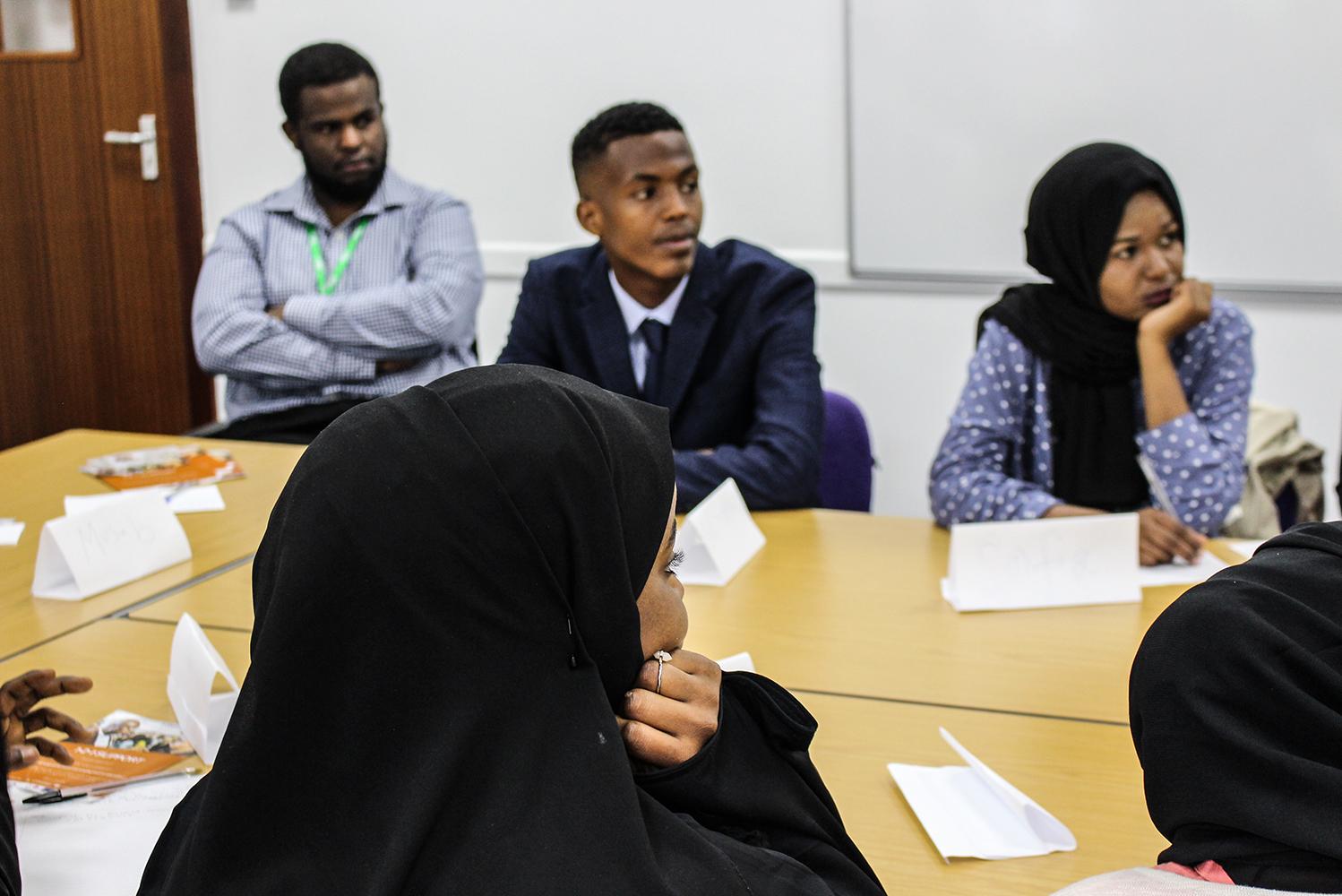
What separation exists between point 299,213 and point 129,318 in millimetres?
1346

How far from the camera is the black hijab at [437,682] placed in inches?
33.7

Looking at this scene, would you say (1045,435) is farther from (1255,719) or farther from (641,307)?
(1255,719)

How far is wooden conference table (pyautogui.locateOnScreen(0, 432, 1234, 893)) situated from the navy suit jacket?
0.36 m

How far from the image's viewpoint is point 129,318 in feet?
14.9

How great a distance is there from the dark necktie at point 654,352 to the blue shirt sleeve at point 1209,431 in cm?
91

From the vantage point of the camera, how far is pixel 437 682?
2.84 feet

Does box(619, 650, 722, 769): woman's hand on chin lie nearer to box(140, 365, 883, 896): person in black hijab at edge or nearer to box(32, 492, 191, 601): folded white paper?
box(140, 365, 883, 896): person in black hijab at edge

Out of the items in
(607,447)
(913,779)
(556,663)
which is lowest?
(913,779)

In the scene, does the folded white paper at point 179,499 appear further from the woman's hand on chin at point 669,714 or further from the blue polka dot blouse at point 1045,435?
the woman's hand on chin at point 669,714

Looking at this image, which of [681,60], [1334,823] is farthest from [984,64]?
[1334,823]

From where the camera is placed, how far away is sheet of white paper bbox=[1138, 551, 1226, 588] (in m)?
1.90

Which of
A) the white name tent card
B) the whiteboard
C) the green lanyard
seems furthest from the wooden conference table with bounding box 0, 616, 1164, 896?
the whiteboard

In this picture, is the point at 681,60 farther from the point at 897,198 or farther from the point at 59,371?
the point at 59,371

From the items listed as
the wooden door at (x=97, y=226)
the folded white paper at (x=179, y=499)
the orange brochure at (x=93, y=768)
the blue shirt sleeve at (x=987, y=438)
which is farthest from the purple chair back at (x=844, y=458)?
the wooden door at (x=97, y=226)
